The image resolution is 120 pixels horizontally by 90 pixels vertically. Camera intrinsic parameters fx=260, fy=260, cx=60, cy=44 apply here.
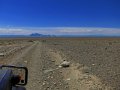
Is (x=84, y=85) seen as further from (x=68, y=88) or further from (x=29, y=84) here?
(x=29, y=84)

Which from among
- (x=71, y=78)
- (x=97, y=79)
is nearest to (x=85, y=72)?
(x=71, y=78)

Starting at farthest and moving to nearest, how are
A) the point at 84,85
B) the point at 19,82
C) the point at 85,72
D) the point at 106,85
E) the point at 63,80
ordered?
the point at 85,72, the point at 63,80, the point at 84,85, the point at 106,85, the point at 19,82

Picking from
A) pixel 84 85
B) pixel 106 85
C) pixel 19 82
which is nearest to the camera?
pixel 19 82

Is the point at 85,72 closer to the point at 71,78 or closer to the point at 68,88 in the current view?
the point at 71,78

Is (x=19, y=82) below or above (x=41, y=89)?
above

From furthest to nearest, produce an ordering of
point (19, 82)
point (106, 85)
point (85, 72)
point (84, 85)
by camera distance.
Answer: point (85, 72) → point (84, 85) → point (106, 85) → point (19, 82)

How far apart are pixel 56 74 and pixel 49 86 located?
9.60ft

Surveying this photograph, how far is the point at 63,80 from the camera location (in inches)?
440

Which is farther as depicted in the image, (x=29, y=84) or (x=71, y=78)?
(x=71, y=78)

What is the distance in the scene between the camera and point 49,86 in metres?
9.94

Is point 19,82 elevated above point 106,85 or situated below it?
above

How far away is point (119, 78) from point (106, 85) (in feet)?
4.01

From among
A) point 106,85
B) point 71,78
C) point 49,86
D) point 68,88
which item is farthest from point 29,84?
point 106,85

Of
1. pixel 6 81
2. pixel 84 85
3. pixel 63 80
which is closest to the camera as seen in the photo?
pixel 6 81
